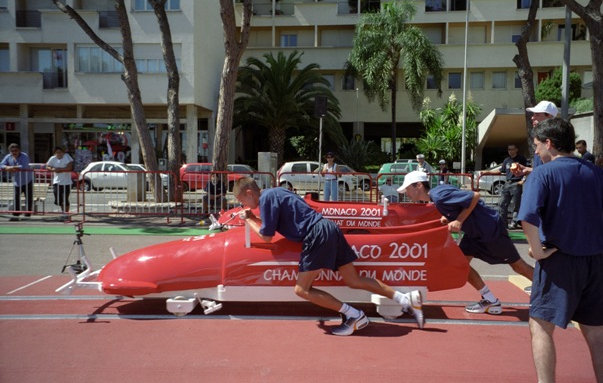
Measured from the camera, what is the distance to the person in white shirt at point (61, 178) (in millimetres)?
12375

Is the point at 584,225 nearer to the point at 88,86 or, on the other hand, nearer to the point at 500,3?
the point at 88,86

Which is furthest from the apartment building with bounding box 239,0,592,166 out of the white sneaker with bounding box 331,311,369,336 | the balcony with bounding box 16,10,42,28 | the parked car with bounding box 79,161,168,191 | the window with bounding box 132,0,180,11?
the white sneaker with bounding box 331,311,369,336

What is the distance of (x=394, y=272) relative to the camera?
16.8 ft

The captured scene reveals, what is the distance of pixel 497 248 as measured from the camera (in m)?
5.24

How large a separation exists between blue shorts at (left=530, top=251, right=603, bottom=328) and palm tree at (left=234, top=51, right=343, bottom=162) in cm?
2695

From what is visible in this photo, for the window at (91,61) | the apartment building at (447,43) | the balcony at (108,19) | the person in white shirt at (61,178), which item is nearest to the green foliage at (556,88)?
the apartment building at (447,43)

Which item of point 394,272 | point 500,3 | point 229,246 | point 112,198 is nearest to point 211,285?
point 229,246

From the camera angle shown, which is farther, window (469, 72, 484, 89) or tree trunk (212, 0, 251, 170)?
window (469, 72, 484, 89)

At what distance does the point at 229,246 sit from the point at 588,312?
3207mm

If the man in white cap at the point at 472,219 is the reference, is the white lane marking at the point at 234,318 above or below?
below

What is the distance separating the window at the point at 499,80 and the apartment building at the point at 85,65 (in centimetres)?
2006

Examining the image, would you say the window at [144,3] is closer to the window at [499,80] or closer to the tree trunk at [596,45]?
the window at [499,80]

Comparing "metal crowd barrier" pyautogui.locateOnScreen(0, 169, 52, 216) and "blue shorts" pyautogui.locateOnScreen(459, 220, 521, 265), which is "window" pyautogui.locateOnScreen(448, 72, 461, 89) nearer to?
"metal crowd barrier" pyautogui.locateOnScreen(0, 169, 52, 216)

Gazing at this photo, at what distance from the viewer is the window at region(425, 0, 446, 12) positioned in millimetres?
36344
